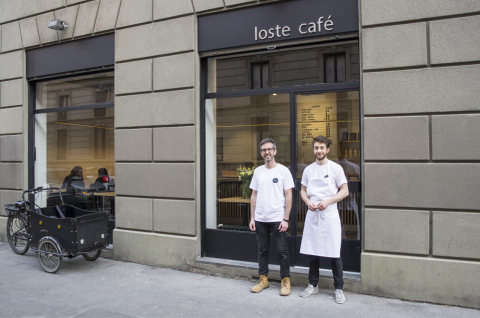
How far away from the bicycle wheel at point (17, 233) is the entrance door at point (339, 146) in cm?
520

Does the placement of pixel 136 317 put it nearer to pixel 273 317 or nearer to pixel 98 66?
pixel 273 317

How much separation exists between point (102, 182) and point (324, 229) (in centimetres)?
556

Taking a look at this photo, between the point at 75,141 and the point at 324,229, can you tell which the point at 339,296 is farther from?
the point at 75,141

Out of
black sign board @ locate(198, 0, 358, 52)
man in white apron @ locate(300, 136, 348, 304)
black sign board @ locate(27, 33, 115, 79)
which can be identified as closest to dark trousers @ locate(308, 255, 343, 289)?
man in white apron @ locate(300, 136, 348, 304)

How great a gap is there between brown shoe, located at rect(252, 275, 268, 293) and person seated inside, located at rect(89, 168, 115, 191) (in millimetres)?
4391

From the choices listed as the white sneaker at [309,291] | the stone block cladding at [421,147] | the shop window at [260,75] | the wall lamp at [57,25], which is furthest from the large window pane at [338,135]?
the wall lamp at [57,25]

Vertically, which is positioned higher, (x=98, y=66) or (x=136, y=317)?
(x=98, y=66)

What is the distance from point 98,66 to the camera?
762 centimetres

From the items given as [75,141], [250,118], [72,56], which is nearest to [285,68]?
[250,118]

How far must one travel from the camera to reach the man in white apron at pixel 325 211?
476 centimetres

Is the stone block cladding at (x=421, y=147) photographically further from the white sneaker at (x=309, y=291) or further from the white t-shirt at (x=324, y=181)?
the white sneaker at (x=309, y=291)

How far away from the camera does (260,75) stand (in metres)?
6.29

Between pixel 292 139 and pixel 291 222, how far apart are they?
4.20 feet

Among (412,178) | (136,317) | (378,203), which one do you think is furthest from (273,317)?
(412,178)
